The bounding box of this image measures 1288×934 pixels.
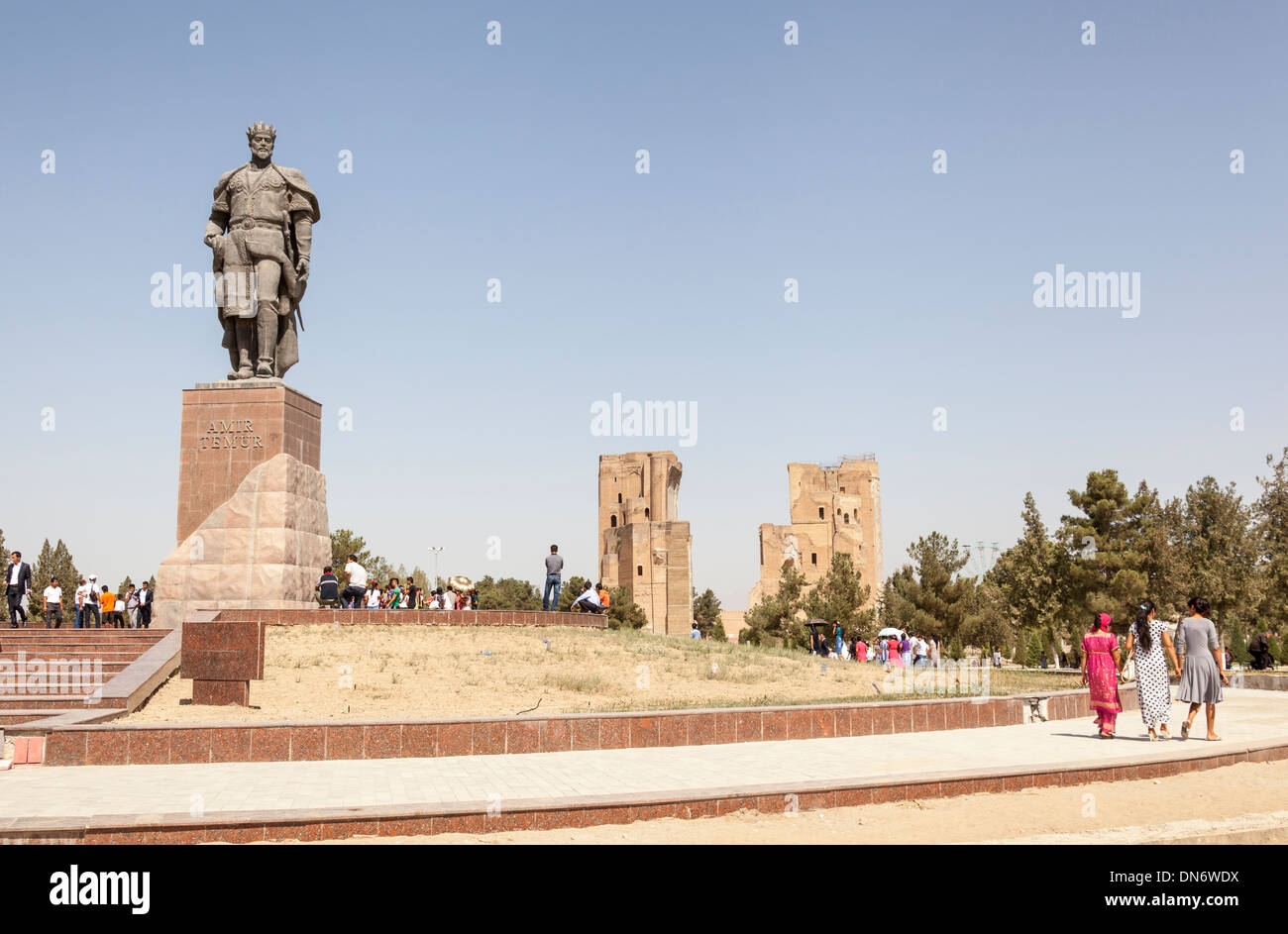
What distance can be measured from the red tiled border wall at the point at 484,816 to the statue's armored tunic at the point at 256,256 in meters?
13.1

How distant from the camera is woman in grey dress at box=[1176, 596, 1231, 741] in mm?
10477

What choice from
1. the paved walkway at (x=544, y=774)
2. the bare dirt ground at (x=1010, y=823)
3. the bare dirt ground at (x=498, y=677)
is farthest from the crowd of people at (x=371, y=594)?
the bare dirt ground at (x=1010, y=823)

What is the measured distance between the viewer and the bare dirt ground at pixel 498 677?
11398mm

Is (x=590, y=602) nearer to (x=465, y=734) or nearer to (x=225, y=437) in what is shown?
(x=225, y=437)

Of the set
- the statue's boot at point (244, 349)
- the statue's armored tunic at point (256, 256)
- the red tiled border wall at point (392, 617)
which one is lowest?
the red tiled border wall at point (392, 617)

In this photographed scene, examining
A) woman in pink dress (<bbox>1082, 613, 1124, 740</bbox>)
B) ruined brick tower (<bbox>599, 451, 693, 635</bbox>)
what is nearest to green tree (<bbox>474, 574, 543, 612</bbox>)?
ruined brick tower (<bbox>599, 451, 693, 635</bbox>)

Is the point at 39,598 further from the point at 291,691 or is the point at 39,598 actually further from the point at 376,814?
the point at 376,814

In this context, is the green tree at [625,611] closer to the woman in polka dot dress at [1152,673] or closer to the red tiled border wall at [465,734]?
the red tiled border wall at [465,734]

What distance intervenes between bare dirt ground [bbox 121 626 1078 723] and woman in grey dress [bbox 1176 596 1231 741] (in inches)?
146

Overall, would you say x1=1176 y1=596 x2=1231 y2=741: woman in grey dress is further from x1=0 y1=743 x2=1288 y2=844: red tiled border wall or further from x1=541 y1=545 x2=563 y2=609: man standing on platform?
x1=541 y1=545 x2=563 y2=609: man standing on platform

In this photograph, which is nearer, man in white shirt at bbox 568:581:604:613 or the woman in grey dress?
the woman in grey dress

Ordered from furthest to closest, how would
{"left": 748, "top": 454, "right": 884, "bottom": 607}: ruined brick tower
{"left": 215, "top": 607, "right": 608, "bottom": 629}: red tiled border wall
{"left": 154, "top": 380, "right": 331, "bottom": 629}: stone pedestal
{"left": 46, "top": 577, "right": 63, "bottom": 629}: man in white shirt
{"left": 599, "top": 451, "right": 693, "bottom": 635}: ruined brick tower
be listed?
{"left": 748, "top": 454, "right": 884, "bottom": 607}: ruined brick tower → {"left": 599, "top": 451, "right": 693, "bottom": 635}: ruined brick tower → {"left": 46, "top": 577, "right": 63, "bottom": 629}: man in white shirt → {"left": 154, "top": 380, "right": 331, "bottom": 629}: stone pedestal → {"left": 215, "top": 607, "right": 608, "bottom": 629}: red tiled border wall

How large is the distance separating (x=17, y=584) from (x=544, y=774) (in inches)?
509
